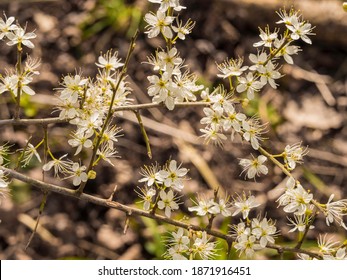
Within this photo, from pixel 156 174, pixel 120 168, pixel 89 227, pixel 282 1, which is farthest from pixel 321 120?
pixel 156 174

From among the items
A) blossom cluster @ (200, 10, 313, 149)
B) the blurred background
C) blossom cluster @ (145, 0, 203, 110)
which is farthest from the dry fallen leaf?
blossom cluster @ (145, 0, 203, 110)

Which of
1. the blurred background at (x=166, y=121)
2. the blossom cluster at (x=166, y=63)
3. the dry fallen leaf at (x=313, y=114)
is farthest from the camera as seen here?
the dry fallen leaf at (x=313, y=114)

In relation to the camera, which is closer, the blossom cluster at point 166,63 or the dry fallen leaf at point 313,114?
the blossom cluster at point 166,63

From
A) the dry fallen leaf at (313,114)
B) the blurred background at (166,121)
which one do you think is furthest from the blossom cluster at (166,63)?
the dry fallen leaf at (313,114)

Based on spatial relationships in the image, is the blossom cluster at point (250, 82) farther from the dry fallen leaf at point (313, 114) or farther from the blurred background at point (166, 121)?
the dry fallen leaf at point (313, 114)

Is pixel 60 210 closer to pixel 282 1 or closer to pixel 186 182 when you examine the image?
pixel 186 182

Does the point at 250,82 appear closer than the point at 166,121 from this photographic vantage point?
Yes

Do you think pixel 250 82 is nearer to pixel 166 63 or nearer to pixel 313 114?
pixel 166 63

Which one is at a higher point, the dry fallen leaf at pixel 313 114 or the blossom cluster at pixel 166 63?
the dry fallen leaf at pixel 313 114

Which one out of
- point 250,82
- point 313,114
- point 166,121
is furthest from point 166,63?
point 313,114
